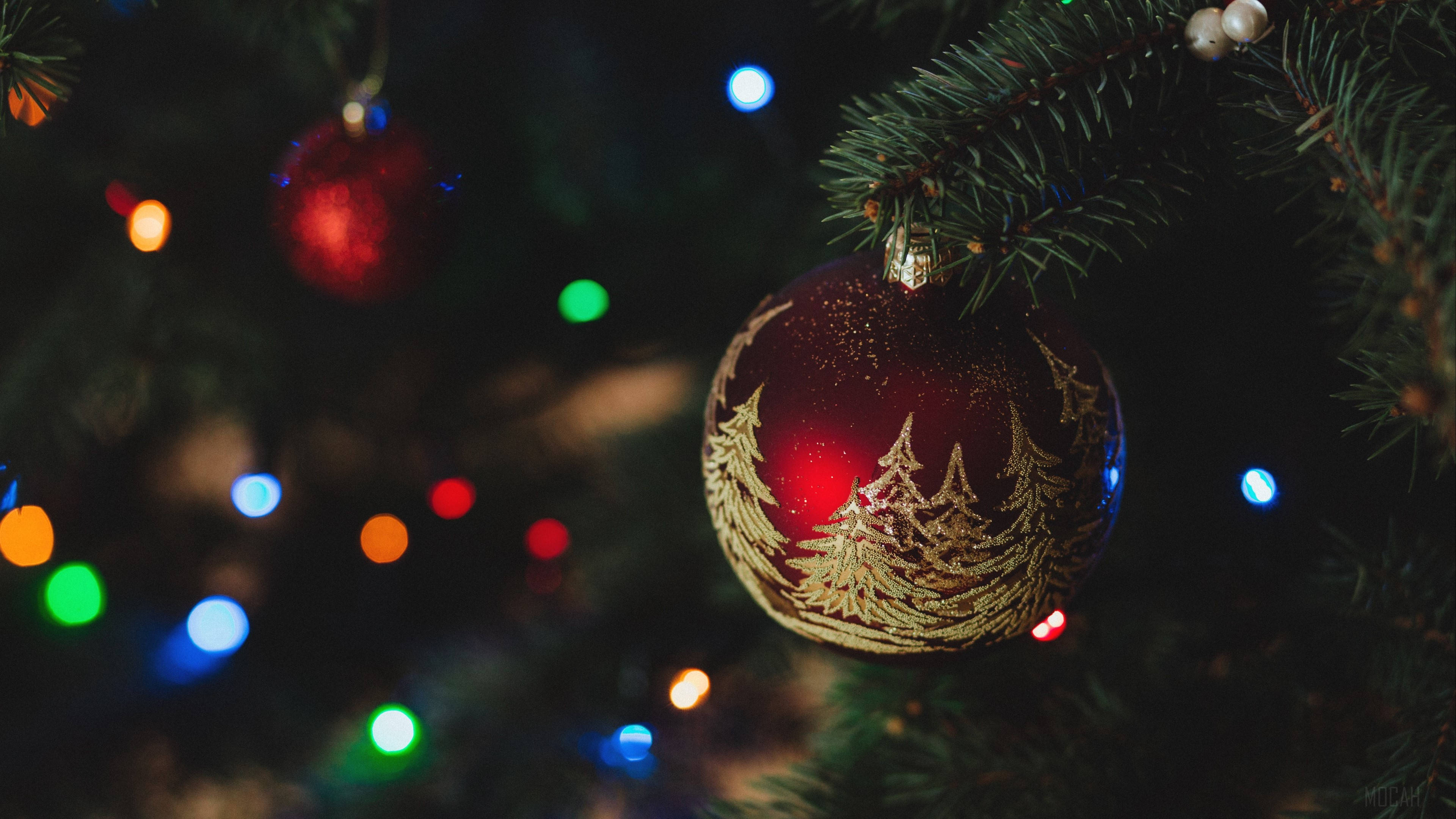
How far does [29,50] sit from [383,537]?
0.71 meters

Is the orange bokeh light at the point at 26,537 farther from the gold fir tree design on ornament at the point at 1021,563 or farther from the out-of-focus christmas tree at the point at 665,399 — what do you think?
the gold fir tree design on ornament at the point at 1021,563

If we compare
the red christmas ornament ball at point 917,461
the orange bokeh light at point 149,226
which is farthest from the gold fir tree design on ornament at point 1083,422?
the orange bokeh light at point 149,226

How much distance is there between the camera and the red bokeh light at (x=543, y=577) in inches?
44.8

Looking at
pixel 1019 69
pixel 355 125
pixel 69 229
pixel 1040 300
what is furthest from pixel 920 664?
pixel 69 229

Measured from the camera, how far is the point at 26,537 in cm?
87

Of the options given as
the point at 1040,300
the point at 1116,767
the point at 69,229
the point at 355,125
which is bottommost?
the point at 1116,767

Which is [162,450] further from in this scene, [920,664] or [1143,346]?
[1143,346]

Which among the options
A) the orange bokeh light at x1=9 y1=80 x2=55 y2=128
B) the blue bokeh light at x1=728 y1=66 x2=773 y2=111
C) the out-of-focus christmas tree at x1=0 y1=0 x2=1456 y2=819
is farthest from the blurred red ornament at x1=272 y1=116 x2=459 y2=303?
the blue bokeh light at x1=728 y1=66 x2=773 y2=111

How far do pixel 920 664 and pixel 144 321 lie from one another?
786 millimetres

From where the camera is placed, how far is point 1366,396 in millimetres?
336

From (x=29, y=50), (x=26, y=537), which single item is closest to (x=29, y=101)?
(x=29, y=50)

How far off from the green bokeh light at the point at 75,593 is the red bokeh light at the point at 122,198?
18.0 inches

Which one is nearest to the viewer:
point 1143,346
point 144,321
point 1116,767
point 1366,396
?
point 1366,396

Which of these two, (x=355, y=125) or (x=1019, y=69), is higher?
(x=355, y=125)
